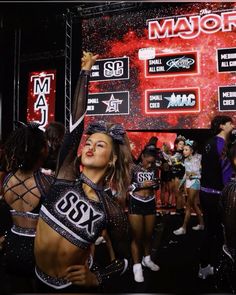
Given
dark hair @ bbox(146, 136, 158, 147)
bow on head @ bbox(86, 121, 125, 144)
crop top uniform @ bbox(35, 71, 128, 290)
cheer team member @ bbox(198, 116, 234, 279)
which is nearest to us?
crop top uniform @ bbox(35, 71, 128, 290)

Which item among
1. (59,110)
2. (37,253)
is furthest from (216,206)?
(59,110)

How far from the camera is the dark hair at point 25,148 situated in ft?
5.39

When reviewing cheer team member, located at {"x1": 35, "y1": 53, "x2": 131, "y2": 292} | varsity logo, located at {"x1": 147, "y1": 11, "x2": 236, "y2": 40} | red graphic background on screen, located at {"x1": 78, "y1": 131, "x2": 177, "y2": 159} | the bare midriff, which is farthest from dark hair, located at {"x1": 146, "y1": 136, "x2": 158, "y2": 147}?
the bare midriff

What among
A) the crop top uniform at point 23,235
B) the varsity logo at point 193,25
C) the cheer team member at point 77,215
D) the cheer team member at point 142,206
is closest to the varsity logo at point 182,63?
the varsity logo at point 193,25

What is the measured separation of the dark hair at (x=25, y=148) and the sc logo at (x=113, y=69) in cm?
109

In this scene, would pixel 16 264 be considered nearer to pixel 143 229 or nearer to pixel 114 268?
pixel 114 268

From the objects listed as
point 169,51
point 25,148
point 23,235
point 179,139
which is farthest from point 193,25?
point 23,235

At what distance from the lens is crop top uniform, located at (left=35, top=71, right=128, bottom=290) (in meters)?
1.37

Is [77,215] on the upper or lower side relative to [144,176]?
lower

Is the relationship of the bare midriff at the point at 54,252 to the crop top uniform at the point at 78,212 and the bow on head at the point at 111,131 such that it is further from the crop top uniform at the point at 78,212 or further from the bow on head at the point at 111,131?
the bow on head at the point at 111,131

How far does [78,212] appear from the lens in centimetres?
138

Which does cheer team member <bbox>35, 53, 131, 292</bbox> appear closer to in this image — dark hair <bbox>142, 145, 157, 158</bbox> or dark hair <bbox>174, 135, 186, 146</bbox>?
dark hair <bbox>142, 145, 157, 158</bbox>

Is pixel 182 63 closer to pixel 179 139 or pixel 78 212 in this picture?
pixel 179 139

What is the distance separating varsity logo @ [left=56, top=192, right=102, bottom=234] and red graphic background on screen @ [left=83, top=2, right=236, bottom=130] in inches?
49.3
